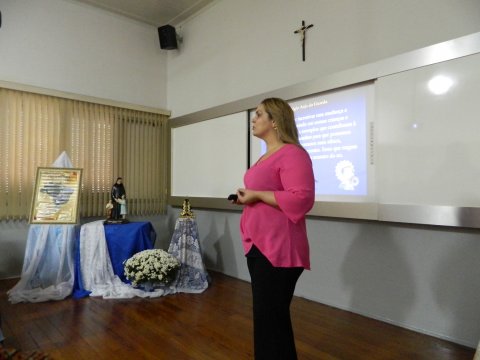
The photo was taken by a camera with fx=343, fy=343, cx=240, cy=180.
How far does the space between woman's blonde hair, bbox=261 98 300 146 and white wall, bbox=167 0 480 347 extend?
1.53m

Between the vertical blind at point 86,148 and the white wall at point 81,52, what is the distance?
25 centimetres

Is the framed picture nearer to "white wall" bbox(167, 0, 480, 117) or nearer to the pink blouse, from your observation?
"white wall" bbox(167, 0, 480, 117)

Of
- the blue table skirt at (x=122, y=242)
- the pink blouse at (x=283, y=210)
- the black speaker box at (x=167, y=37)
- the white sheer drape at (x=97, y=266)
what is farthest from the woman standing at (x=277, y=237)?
the black speaker box at (x=167, y=37)

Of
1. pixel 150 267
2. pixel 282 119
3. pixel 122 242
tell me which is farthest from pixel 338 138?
pixel 122 242

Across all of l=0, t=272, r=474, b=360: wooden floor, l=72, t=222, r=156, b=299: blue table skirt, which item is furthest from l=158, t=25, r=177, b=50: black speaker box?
l=0, t=272, r=474, b=360: wooden floor

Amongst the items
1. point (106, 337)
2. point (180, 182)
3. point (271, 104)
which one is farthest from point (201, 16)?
point (106, 337)

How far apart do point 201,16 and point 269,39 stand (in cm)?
142

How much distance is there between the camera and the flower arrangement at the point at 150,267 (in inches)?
125

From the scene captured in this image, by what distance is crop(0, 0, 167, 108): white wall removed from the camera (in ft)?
12.5

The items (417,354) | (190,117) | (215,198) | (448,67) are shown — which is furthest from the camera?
(190,117)

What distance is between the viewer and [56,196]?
3.26 metres

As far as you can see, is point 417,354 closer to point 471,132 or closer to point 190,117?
point 471,132

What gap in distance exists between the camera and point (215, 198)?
13.1ft

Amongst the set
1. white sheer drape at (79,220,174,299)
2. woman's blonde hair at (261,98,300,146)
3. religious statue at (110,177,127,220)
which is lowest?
white sheer drape at (79,220,174,299)
